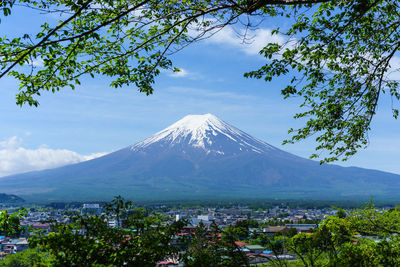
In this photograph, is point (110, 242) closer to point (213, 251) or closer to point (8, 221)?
point (213, 251)

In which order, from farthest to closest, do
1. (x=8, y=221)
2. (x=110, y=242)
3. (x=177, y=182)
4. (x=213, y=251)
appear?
(x=177, y=182)
(x=8, y=221)
(x=213, y=251)
(x=110, y=242)

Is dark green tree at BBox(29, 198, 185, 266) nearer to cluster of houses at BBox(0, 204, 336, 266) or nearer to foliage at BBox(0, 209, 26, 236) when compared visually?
cluster of houses at BBox(0, 204, 336, 266)

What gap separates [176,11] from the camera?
15.9ft

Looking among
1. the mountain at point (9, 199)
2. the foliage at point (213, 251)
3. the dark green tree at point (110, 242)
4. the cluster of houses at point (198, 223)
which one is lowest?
the mountain at point (9, 199)

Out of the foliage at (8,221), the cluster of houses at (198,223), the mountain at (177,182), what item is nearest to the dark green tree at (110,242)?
the cluster of houses at (198,223)

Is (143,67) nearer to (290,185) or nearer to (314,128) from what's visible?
(314,128)

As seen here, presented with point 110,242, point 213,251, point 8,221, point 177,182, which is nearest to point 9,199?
point 177,182

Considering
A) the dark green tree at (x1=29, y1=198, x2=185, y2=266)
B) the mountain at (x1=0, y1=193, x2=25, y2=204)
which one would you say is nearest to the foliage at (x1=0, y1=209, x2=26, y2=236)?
the dark green tree at (x1=29, y1=198, x2=185, y2=266)

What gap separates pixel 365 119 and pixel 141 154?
644ft

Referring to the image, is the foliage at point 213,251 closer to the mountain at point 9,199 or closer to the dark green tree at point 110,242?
the dark green tree at point 110,242

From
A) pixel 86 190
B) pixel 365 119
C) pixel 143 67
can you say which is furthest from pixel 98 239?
pixel 86 190

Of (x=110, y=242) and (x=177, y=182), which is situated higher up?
(x=110, y=242)

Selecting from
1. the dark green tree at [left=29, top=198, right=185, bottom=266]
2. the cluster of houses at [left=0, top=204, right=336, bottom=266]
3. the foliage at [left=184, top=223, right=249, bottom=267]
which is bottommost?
the cluster of houses at [left=0, top=204, right=336, bottom=266]

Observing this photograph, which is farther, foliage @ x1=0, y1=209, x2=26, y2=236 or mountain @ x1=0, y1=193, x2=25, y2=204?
mountain @ x1=0, y1=193, x2=25, y2=204
